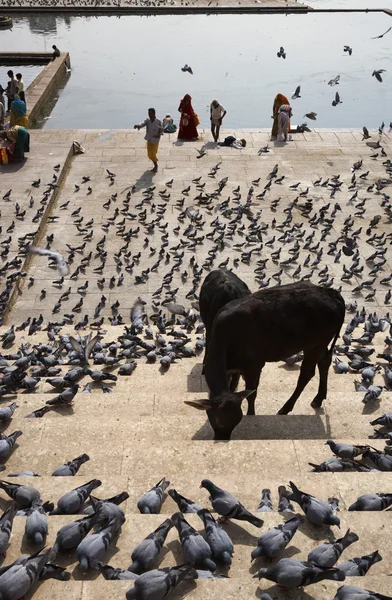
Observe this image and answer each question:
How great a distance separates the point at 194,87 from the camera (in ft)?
81.9

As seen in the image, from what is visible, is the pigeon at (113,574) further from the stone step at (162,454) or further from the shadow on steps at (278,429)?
the shadow on steps at (278,429)

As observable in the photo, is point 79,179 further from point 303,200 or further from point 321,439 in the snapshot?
point 321,439

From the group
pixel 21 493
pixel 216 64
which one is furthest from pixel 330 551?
pixel 216 64

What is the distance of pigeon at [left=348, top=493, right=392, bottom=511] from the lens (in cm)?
429

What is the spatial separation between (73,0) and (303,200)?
34.0 meters

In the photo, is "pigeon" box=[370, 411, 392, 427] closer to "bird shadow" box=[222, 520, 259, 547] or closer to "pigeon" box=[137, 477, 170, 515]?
"bird shadow" box=[222, 520, 259, 547]

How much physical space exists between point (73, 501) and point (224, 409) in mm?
1649

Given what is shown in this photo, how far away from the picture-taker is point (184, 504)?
4.26m

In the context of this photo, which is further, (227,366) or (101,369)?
(101,369)

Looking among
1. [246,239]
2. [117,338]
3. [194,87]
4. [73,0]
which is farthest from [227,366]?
[73,0]

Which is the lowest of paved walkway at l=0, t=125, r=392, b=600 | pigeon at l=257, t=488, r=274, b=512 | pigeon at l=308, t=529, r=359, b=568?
paved walkway at l=0, t=125, r=392, b=600

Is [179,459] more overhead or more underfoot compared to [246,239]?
more overhead

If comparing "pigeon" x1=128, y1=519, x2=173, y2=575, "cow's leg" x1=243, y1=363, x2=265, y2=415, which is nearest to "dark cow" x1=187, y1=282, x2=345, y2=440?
"cow's leg" x1=243, y1=363, x2=265, y2=415

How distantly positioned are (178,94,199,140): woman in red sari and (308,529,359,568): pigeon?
14.4 m
